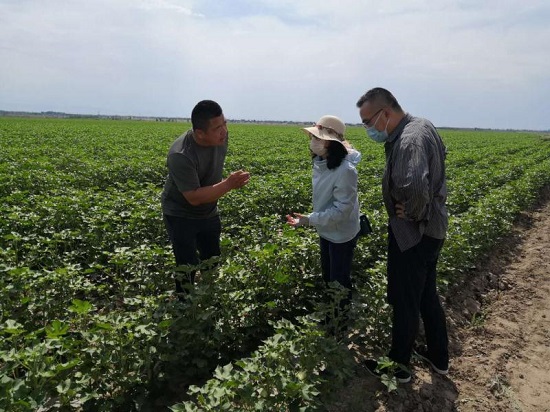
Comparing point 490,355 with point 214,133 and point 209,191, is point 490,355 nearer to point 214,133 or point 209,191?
point 209,191

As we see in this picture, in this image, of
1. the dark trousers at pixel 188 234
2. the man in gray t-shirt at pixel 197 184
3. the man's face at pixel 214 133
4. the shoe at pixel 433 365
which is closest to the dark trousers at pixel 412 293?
the shoe at pixel 433 365

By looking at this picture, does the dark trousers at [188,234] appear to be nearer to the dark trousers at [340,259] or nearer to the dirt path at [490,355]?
the dark trousers at [340,259]

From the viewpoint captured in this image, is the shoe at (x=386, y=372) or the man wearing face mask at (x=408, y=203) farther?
the shoe at (x=386, y=372)

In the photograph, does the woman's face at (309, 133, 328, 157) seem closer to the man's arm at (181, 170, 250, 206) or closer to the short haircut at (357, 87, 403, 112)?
the short haircut at (357, 87, 403, 112)

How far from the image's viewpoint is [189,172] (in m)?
3.28

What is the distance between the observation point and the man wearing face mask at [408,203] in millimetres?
2611

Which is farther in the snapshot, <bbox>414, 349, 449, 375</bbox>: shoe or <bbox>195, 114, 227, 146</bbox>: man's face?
<bbox>414, 349, 449, 375</bbox>: shoe

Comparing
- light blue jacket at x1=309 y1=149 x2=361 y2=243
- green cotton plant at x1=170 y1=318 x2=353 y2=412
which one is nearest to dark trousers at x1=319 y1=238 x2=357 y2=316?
light blue jacket at x1=309 y1=149 x2=361 y2=243

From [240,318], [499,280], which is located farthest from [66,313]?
[499,280]

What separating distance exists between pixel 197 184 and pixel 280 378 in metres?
1.66

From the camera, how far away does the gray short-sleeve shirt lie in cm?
328

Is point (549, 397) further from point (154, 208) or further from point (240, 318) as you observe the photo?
point (154, 208)

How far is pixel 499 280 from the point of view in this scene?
5.73 m

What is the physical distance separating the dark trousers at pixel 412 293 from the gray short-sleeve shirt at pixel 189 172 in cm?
155
